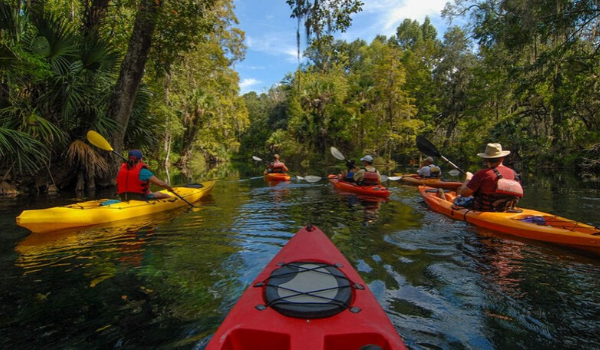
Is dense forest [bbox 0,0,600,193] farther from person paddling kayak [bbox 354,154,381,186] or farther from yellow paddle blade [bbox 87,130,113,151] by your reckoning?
person paddling kayak [bbox 354,154,381,186]

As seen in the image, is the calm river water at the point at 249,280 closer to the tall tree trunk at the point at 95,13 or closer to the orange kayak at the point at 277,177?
the tall tree trunk at the point at 95,13

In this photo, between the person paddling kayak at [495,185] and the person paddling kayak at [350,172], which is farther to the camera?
the person paddling kayak at [350,172]

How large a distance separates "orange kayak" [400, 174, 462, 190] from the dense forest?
5.52 metres

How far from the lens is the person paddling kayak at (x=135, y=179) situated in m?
7.01

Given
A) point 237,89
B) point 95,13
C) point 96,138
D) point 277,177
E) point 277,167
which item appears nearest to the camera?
point 96,138

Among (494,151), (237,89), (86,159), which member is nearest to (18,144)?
(86,159)

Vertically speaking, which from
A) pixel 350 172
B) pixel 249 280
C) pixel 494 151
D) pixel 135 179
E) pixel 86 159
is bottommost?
pixel 249 280

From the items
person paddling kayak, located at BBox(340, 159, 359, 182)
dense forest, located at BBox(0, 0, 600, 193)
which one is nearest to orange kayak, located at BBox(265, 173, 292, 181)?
person paddling kayak, located at BBox(340, 159, 359, 182)

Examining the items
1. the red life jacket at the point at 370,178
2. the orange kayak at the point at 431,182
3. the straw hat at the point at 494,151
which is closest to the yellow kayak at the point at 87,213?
the red life jacket at the point at 370,178

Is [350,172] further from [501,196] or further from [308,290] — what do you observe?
[308,290]

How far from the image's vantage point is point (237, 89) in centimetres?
3541

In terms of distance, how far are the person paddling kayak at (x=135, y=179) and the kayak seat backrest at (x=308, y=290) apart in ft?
16.6

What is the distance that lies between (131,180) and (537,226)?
749 cm

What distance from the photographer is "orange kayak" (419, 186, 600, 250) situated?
15.3ft
